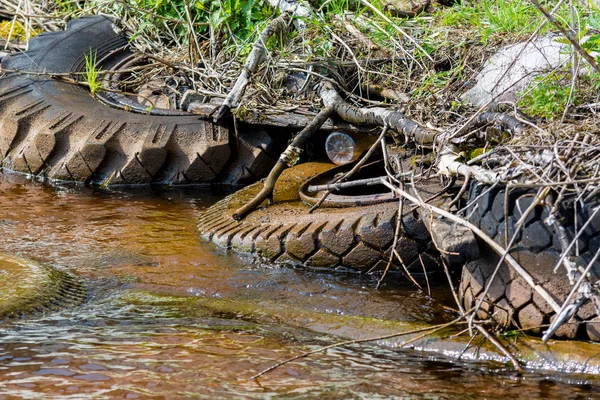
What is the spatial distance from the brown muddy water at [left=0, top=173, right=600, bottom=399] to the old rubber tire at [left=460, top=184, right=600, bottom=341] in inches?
10.5

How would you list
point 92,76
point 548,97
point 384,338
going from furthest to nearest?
point 92,76 → point 548,97 → point 384,338

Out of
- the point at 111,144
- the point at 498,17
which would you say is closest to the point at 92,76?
the point at 111,144

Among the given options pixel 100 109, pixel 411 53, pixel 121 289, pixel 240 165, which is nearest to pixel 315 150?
pixel 240 165

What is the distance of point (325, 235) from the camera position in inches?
160

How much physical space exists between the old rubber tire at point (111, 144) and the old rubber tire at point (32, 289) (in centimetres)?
207

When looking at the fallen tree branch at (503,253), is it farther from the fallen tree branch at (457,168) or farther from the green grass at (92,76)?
the green grass at (92,76)

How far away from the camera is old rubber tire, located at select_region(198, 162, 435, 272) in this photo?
3936mm

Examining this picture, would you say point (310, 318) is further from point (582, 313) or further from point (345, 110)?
point (345, 110)

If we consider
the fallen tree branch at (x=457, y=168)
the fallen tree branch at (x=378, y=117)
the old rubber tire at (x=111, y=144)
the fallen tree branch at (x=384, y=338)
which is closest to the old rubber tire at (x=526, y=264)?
the fallen tree branch at (x=457, y=168)

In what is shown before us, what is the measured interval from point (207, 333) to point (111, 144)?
119 inches

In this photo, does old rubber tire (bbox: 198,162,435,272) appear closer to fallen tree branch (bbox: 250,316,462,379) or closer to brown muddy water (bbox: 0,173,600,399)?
brown muddy water (bbox: 0,173,600,399)

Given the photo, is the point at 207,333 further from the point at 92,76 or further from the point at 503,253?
the point at 92,76

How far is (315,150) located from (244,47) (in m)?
1.17

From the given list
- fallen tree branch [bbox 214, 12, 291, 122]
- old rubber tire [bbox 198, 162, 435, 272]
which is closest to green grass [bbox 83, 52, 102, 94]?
fallen tree branch [bbox 214, 12, 291, 122]
